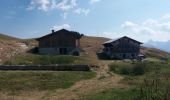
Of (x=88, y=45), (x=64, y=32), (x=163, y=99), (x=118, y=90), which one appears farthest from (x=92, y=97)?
(x=88, y=45)

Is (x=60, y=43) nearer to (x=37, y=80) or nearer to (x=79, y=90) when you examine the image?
(x=37, y=80)

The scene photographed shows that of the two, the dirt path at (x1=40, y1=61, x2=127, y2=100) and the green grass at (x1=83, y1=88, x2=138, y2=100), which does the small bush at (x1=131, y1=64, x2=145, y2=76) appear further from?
the green grass at (x1=83, y1=88, x2=138, y2=100)

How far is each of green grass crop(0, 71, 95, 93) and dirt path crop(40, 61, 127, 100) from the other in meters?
1.44

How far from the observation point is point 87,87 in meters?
37.0

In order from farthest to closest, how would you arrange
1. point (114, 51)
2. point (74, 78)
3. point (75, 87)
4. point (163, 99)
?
point (114, 51) < point (74, 78) < point (75, 87) < point (163, 99)

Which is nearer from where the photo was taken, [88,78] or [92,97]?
[92,97]

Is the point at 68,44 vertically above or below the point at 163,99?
above

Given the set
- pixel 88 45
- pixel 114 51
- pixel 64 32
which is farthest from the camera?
pixel 88 45

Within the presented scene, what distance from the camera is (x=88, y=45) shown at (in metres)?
105

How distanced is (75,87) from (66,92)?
2.90 meters

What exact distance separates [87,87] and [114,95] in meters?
5.88

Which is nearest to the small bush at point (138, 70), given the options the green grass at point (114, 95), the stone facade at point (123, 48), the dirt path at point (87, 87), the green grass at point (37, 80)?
the dirt path at point (87, 87)

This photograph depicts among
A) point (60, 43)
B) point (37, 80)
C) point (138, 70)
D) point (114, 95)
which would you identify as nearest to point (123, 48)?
point (60, 43)

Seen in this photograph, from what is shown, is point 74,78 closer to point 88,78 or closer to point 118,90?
point 88,78
